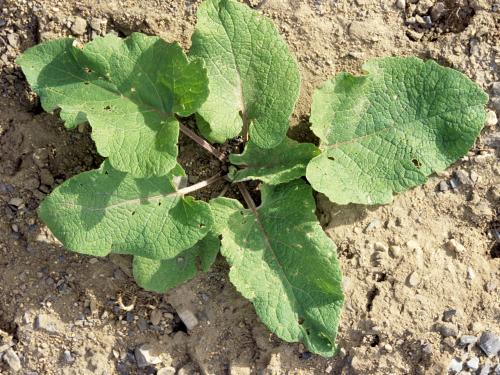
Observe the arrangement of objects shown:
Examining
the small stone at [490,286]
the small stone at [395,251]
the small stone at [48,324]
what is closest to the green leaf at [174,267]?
the small stone at [48,324]

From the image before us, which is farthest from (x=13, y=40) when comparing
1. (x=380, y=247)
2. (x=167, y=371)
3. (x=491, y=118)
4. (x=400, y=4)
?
(x=491, y=118)

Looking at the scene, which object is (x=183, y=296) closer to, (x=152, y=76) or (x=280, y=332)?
(x=280, y=332)

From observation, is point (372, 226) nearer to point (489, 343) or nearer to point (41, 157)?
point (489, 343)

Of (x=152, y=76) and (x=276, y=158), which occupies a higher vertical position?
(x=152, y=76)

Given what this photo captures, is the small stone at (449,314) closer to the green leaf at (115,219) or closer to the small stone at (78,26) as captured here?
the green leaf at (115,219)

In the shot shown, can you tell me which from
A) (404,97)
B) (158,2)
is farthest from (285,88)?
(158,2)

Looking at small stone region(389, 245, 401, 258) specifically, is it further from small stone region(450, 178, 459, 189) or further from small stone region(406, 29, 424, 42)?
small stone region(406, 29, 424, 42)
